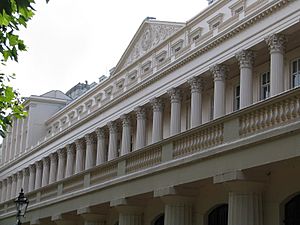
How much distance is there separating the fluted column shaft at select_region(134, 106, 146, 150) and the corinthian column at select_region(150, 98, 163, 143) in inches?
63.7

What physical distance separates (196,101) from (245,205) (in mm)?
14809

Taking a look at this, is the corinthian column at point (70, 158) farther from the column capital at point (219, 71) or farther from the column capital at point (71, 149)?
the column capital at point (219, 71)

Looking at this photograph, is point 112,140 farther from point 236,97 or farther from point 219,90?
point 219,90

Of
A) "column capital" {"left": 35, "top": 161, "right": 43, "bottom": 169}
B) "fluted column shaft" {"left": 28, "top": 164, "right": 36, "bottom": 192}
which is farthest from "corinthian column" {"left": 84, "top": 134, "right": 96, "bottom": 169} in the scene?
"fluted column shaft" {"left": 28, "top": 164, "right": 36, "bottom": 192}

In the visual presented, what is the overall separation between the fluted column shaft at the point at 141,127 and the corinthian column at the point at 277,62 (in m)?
11.9

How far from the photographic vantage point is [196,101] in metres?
31.1

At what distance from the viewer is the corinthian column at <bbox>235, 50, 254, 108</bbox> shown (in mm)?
27406

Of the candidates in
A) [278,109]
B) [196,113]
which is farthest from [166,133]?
[278,109]

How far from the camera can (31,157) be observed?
191 ft

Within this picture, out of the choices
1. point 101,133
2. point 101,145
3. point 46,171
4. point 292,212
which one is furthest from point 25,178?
point 292,212

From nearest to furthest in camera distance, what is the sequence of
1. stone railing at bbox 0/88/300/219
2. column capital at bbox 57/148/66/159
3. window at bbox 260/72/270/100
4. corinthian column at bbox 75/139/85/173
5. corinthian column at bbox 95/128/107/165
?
stone railing at bbox 0/88/300/219 → window at bbox 260/72/270/100 → corinthian column at bbox 95/128/107/165 → corinthian column at bbox 75/139/85/173 → column capital at bbox 57/148/66/159

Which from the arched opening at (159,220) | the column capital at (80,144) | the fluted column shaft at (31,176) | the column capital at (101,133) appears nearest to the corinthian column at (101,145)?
the column capital at (101,133)

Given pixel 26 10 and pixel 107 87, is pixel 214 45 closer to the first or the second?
pixel 107 87

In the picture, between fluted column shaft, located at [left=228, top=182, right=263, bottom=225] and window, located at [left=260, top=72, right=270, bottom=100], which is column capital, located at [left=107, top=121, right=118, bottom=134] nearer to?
window, located at [left=260, top=72, right=270, bottom=100]
